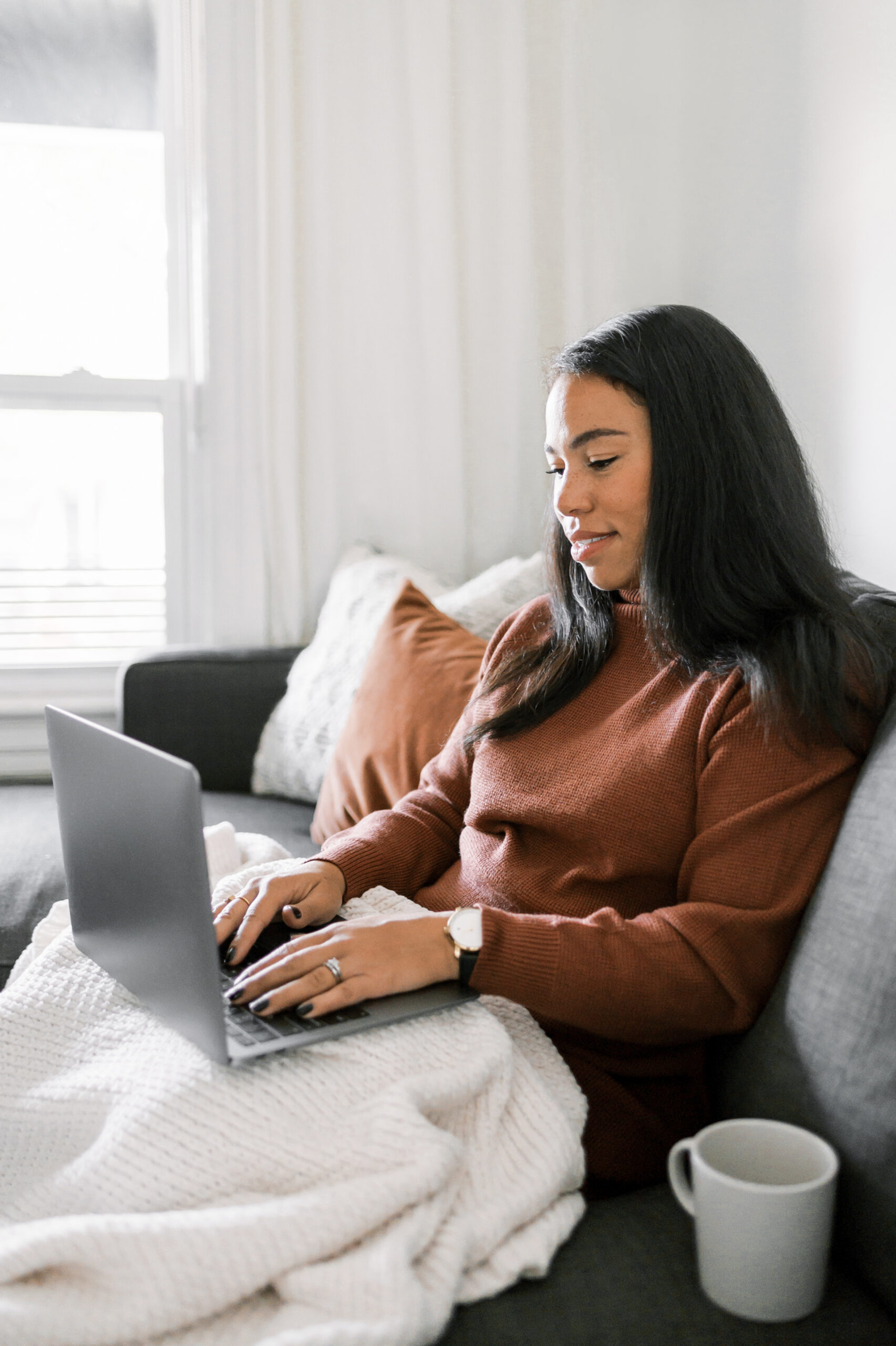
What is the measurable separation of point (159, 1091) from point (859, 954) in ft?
1.71

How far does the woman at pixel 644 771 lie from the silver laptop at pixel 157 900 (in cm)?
3

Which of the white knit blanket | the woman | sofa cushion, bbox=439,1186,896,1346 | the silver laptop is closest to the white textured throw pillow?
the woman

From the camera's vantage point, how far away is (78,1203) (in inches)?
30.9

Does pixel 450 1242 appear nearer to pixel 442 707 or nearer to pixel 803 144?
pixel 442 707

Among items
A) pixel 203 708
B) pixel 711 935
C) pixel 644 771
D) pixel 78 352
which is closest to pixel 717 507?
pixel 644 771

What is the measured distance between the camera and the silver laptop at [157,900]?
78 centimetres

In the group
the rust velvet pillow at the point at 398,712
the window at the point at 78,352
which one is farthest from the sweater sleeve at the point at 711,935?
the window at the point at 78,352

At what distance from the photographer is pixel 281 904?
110 cm

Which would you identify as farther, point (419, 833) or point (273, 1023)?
point (419, 833)

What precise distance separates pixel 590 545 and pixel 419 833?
1.32ft

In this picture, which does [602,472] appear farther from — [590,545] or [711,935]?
[711,935]

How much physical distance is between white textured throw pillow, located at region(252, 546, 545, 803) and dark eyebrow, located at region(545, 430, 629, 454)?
2.41 feet

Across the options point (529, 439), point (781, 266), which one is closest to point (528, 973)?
point (781, 266)

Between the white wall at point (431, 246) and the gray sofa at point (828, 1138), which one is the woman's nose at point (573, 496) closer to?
the gray sofa at point (828, 1138)
